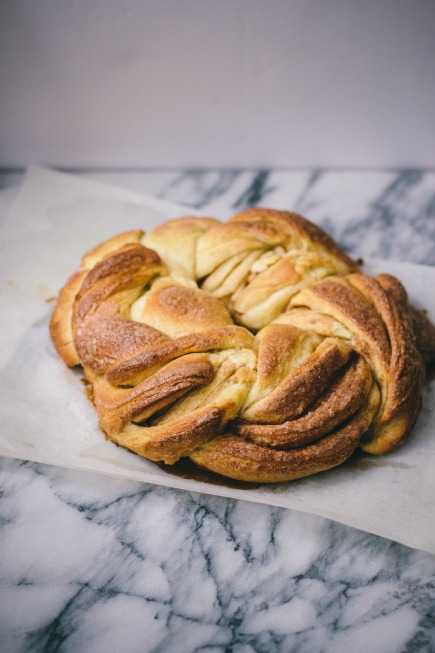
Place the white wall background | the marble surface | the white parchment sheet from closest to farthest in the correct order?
the marble surface → the white parchment sheet → the white wall background

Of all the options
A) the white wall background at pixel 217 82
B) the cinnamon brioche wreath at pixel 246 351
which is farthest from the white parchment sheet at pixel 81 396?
the white wall background at pixel 217 82

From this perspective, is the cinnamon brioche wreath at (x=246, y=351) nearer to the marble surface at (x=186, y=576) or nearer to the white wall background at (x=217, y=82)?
the marble surface at (x=186, y=576)

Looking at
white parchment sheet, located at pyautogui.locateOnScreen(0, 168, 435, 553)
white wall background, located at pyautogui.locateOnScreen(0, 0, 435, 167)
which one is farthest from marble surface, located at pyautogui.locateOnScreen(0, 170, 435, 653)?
white wall background, located at pyautogui.locateOnScreen(0, 0, 435, 167)

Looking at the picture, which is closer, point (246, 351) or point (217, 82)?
point (246, 351)

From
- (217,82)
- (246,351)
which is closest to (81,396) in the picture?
(246,351)

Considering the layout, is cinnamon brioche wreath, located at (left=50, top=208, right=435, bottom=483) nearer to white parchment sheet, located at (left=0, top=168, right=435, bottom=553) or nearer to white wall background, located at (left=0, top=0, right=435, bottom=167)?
white parchment sheet, located at (left=0, top=168, right=435, bottom=553)

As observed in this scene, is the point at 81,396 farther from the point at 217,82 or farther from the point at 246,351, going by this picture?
the point at 217,82

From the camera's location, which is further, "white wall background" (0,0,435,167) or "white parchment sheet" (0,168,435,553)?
"white wall background" (0,0,435,167)
